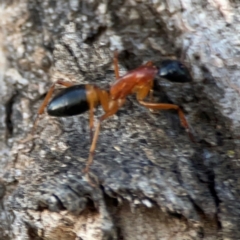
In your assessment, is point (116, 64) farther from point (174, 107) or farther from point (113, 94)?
point (174, 107)

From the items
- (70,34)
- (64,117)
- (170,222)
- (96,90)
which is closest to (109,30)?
(70,34)

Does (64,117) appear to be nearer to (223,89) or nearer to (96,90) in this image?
(96,90)

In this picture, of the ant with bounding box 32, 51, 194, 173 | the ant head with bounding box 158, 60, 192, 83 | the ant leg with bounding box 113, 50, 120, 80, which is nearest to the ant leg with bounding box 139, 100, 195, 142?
the ant with bounding box 32, 51, 194, 173

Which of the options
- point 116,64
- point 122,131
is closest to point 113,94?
point 116,64

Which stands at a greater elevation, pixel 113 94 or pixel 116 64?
pixel 116 64

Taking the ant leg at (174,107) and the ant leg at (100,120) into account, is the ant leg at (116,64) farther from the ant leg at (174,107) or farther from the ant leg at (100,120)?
the ant leg at (174,107)

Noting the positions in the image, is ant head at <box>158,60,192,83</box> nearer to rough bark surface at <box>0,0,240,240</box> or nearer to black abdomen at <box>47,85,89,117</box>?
rough bark surface at <box>0,0,240,240</box>
